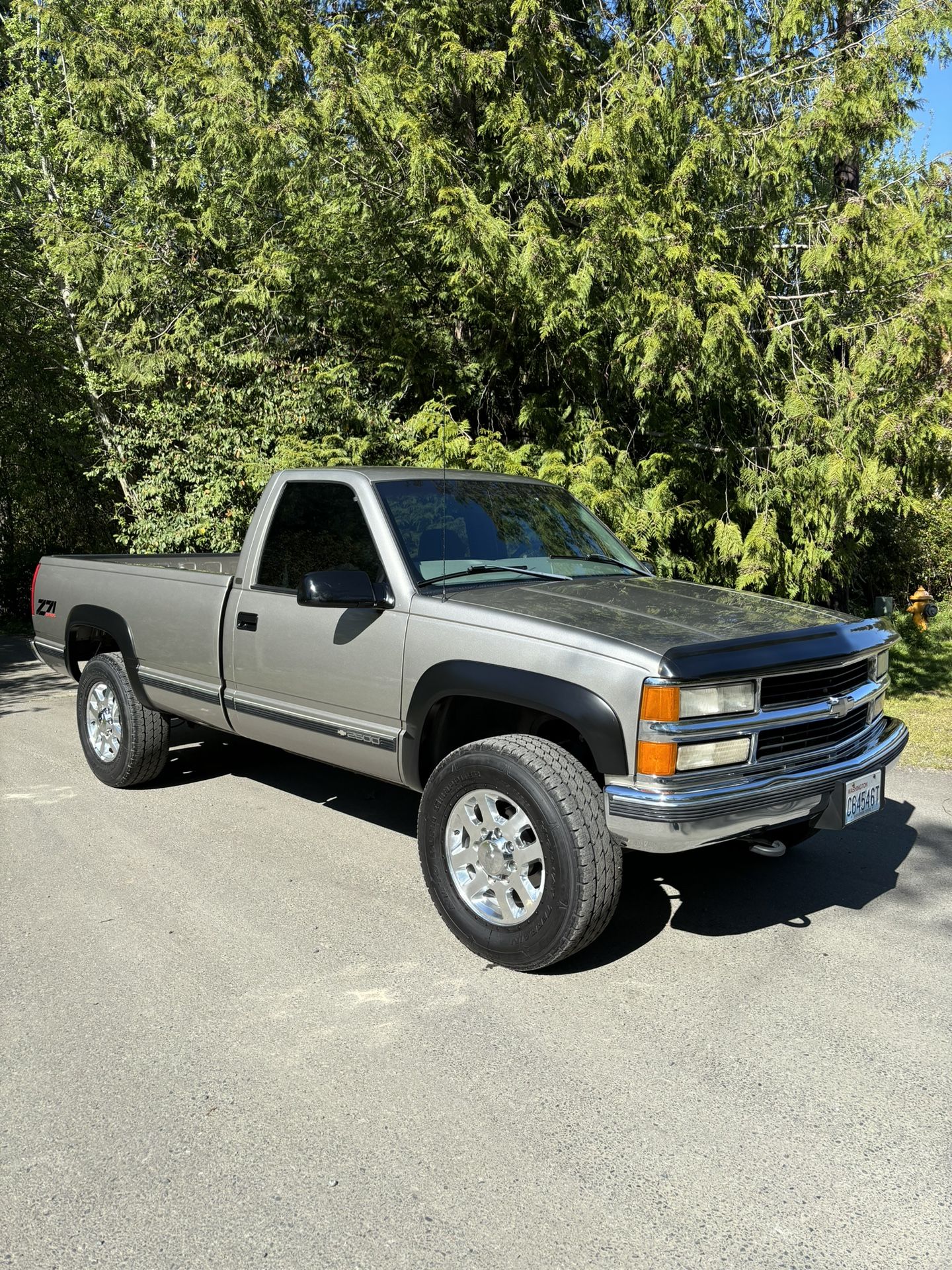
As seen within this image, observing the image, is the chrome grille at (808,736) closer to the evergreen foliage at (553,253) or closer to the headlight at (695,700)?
the headlight at (695,700)

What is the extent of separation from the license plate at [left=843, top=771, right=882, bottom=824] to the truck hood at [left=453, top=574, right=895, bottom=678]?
1.68 feet

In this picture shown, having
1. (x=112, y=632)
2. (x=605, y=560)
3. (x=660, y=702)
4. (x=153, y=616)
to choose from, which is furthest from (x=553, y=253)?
(x=660, y=702)

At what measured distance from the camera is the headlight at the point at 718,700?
350 cm

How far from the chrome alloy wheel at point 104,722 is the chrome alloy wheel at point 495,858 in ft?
10.1

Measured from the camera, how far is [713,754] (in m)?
3.58

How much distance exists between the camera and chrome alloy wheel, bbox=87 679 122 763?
629 cm

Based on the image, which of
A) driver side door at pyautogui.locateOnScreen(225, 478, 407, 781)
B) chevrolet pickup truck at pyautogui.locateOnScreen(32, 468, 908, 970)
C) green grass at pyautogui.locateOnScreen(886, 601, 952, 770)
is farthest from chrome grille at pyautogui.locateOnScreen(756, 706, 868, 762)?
green grass at pyautogui.locateOnScreen(886, 601, 952, 770)

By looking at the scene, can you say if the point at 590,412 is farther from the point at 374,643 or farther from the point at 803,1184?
the point at 803,1184

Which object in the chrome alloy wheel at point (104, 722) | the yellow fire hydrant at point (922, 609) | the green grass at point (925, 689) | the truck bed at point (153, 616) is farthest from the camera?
the yellow fire hydrant at point (922, 609)

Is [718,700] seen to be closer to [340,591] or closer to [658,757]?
[658,757]

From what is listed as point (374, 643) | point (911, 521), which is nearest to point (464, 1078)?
point (374, 643)

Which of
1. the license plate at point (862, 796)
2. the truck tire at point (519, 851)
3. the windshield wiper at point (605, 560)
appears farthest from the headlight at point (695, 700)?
the windshield wiper at point (605, 560)

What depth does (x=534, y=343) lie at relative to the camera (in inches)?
368

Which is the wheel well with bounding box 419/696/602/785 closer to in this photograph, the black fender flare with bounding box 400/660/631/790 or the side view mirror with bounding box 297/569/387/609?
the black fender flare with bounding box 400/660/631/790
